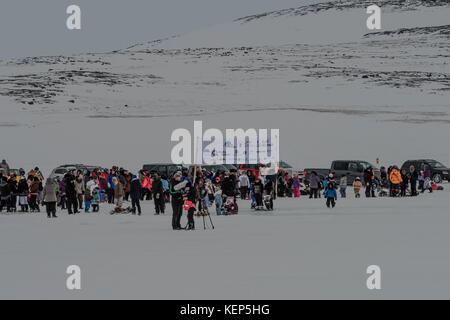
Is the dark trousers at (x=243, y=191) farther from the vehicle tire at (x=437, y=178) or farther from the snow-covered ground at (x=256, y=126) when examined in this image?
the vehicle tire at (x=437, y=178)

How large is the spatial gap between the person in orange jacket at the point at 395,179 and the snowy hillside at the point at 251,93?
77.1ft

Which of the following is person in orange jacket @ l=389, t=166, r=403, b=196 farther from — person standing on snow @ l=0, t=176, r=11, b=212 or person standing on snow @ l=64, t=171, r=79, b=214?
person standing on snow @ l=0, t=176, r=11, b=212

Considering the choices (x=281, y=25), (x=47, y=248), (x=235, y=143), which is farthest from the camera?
(x=281, y=25)

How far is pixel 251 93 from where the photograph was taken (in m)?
85.7

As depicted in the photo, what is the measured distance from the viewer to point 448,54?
104 meters

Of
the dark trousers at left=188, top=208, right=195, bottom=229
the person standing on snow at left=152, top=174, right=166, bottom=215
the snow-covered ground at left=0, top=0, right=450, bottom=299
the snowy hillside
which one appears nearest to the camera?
the snow-covered ground at left=0, top=0, right=450, bottom=299

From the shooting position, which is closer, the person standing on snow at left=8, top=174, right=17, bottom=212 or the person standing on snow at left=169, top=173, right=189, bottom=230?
the person standing on snow at left=169, top=173, right=189, bottom=230

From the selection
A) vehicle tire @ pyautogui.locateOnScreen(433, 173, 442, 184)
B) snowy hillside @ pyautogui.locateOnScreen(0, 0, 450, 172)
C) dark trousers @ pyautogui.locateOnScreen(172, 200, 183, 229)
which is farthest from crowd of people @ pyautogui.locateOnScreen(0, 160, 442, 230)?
snowy hillside @ pyautogui.locateOnScreen(0, 0, 450, 172)

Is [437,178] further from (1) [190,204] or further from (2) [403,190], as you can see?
(1) [190,204]

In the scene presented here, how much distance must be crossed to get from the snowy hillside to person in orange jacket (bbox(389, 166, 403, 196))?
23491 millimetres

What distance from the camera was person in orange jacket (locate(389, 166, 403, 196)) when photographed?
110 ft

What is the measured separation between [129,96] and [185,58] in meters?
28.6
